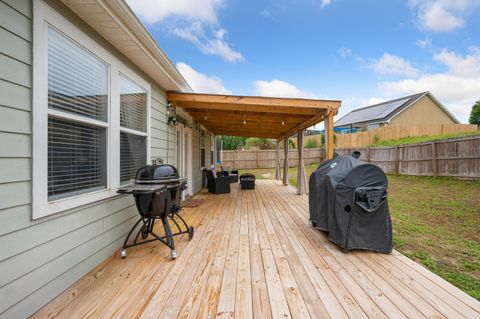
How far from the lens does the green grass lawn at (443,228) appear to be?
242 centimetres

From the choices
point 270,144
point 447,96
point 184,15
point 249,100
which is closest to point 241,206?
point 249,100

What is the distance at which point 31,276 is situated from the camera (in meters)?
1.62

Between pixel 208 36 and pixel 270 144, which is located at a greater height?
pixel 208 36

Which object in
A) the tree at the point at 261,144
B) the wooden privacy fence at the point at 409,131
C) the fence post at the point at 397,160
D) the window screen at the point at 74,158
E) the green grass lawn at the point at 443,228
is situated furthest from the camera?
the tree at the point at 261,144

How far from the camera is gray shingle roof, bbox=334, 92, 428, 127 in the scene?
18.7m

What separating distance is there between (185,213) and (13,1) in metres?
3.95

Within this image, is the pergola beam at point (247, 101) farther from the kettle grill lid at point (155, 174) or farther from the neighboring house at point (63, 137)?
the kettle grill lid at point (155, 174)

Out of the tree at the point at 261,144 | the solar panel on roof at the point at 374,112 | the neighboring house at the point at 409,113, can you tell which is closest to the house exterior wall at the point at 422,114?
the neighboring house at the point at 409,113

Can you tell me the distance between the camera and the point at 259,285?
201 cm

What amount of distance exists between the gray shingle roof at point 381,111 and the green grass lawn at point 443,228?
13.6 m

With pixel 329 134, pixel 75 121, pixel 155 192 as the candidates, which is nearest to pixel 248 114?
pixel 329 134

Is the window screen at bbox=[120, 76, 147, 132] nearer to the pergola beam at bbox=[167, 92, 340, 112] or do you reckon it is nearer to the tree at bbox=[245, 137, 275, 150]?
the pergola beam at bbox=[167, 92, 340, 112]

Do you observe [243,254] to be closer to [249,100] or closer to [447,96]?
[249,100]

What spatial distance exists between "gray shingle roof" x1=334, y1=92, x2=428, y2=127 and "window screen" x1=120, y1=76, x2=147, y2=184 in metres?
20.5
